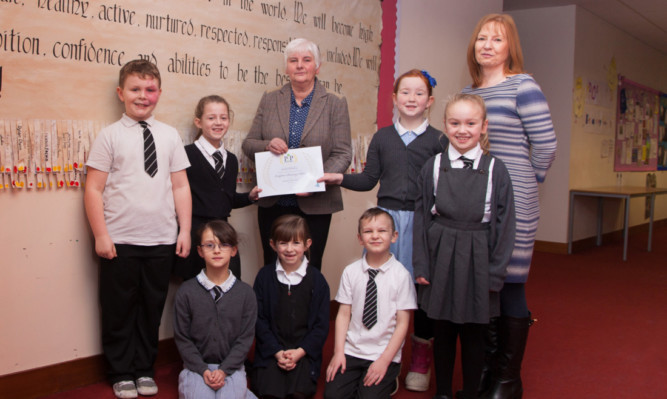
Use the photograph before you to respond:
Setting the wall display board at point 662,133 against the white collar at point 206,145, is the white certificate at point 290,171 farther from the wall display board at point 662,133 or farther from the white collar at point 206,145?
the wall display board at point 662,133

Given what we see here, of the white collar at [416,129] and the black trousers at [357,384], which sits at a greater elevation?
the white collar at [416,129]

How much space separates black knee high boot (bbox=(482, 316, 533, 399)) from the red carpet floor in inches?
9.0

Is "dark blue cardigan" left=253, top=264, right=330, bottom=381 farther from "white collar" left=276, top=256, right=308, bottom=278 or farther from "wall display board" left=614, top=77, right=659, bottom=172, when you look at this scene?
"wall display board" left=614, top=77, right=659, bottom=172

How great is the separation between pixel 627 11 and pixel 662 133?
351cm

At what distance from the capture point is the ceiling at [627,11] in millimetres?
6258

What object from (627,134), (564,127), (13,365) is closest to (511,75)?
(13,365)

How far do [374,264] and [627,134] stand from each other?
22.7ft

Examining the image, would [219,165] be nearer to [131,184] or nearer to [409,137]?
[131,184]

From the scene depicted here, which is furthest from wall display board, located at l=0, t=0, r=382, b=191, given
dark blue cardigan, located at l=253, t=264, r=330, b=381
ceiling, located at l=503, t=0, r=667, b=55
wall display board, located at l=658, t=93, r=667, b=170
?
wall display board, located at l=658, t=93, r=667, b=170

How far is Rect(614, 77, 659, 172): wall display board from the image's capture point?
7797mm

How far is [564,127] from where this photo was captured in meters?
6.51

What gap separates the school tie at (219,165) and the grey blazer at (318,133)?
133 millimetres

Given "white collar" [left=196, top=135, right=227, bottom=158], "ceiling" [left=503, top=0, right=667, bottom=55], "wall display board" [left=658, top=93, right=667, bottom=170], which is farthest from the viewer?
"wall display board" [left=658, top=93, right=667, bottom=170]

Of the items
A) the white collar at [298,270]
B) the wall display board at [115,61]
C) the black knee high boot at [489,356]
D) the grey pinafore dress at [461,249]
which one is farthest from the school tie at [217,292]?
the black knee high boot at [489,356]
